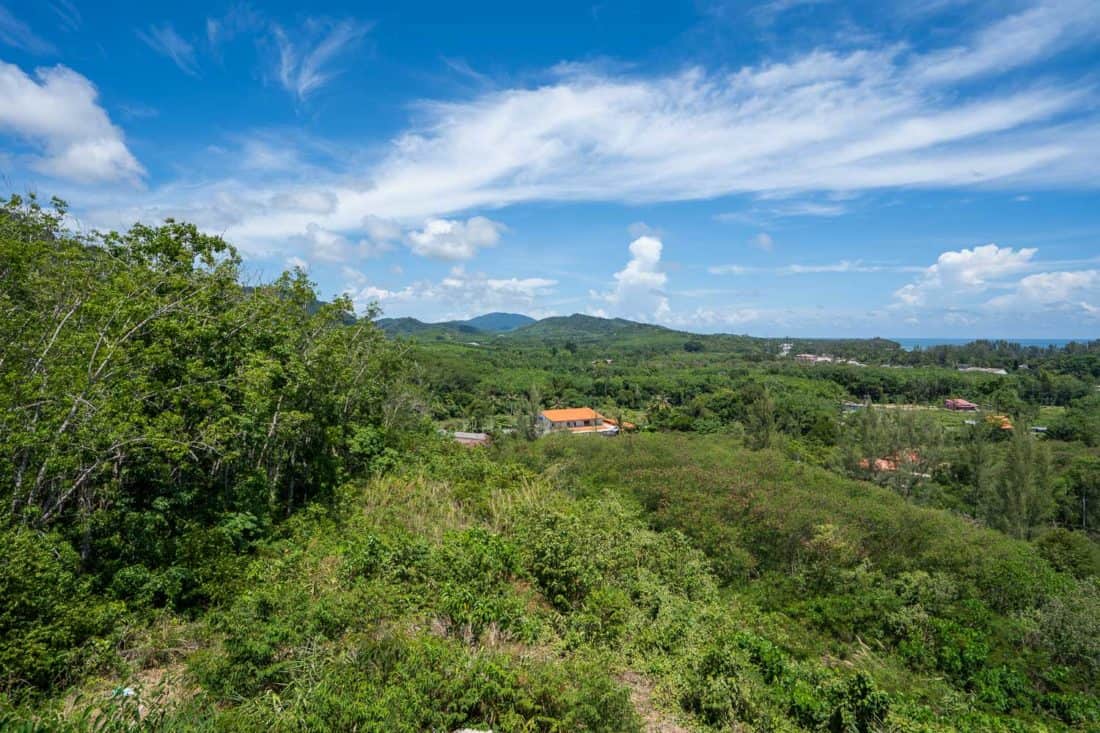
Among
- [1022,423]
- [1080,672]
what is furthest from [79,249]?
[1022,423]

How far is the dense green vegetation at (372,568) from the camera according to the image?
4.31m

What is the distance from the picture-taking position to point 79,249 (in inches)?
338

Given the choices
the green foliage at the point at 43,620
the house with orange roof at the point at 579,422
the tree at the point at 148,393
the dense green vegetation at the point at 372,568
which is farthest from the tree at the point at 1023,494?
the green foliage at the point at 43,620

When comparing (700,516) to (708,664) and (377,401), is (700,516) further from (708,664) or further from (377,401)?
(377,401)

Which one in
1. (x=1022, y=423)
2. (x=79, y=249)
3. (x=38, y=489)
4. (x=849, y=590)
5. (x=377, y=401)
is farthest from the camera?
(x=1022, y=423)

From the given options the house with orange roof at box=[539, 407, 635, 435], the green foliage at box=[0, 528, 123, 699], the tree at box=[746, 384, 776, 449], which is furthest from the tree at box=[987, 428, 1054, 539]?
the green foliage at box=[0, 528, 123, 699]

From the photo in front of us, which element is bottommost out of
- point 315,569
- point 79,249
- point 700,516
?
point 700,516

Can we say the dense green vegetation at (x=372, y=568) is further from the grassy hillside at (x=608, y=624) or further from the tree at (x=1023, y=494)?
the tree at (x=1023, y=494)

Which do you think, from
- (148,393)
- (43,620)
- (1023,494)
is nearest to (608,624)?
(43,620)

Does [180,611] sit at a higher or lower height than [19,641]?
lower

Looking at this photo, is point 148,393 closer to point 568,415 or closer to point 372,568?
point 372,568

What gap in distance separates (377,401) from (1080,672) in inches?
579

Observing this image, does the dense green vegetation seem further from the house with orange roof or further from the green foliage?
the house with orange roof

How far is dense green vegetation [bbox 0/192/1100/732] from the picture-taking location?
14.1ft
